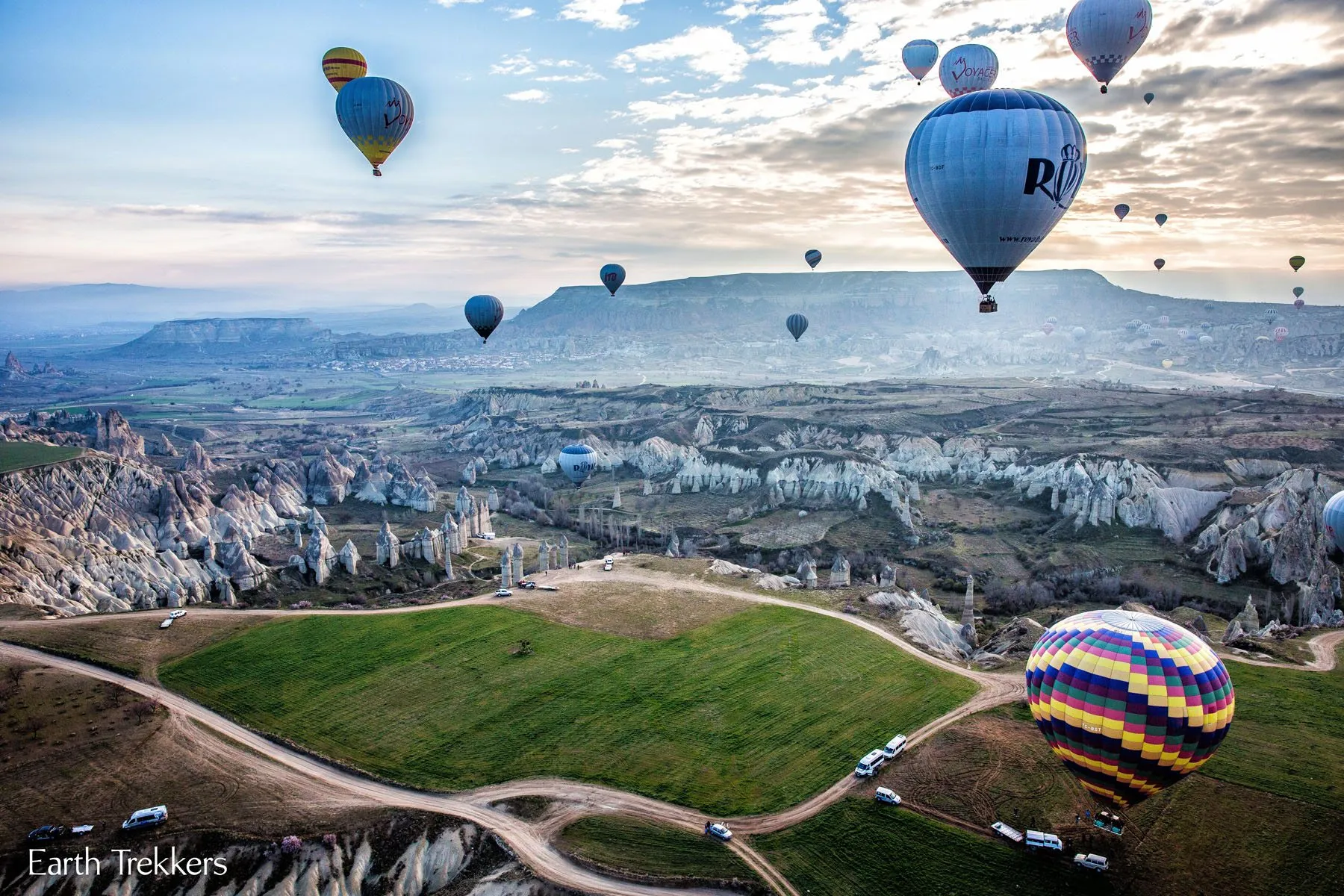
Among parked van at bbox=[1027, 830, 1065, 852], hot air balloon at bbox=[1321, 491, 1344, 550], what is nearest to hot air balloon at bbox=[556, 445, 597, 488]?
hot air balloon at bbox=[1321, 491, 1344, 550]

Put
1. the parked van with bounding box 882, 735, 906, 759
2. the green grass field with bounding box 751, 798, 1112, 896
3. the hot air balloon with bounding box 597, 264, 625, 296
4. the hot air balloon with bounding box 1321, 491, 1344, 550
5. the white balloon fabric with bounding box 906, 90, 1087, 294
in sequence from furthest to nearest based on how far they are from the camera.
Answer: the hot air balloon with bounding box 597, 264, 625, 296 < the hot air balloon with bounding box 1321, 491, 1344, 550 < the white balloon fabric with bounding box 906, 90, 1087, 294 < the parked van with bounding box 882, 735, 906, 759 < the green grass field with bounding box 751, 798, 1112, 896

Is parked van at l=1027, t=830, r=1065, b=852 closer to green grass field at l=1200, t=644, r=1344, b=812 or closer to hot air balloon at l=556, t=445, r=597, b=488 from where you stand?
green grass field at l=1200, t=644, r=1344, b=812

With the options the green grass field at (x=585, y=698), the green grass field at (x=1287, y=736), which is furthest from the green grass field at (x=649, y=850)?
the green grass field at (x=1287, y=736)

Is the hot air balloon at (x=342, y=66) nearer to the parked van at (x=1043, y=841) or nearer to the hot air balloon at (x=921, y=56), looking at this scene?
the hot air balloon at (x=921, y=56)

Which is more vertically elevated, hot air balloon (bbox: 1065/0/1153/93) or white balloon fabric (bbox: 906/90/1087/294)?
hot air balloon (bbox: 1065/0/1153/93)

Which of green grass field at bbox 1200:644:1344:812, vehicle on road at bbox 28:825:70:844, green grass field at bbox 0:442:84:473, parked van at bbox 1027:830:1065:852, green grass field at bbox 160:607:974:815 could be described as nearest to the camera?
parked van at bbox 1027:830:1065:852

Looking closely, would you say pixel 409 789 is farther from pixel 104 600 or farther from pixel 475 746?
pixel 104 600

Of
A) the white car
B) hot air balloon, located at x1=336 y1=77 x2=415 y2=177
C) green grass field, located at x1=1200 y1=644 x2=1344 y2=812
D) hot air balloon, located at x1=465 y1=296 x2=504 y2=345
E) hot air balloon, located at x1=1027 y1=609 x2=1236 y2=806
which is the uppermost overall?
hot air balloon, located at x1=336 y1=77 x2=415 y2=177

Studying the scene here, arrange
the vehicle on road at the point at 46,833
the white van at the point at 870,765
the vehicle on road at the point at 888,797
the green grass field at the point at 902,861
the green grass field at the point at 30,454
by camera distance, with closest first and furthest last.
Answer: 1. the green grass field at the point at 902,861
2. the vehicle on road at the point at 46,833
3. the vehicle on road at the point at 888,797
4. the white van at the point at 870,765
5. the green grass field at the point at 30,454
